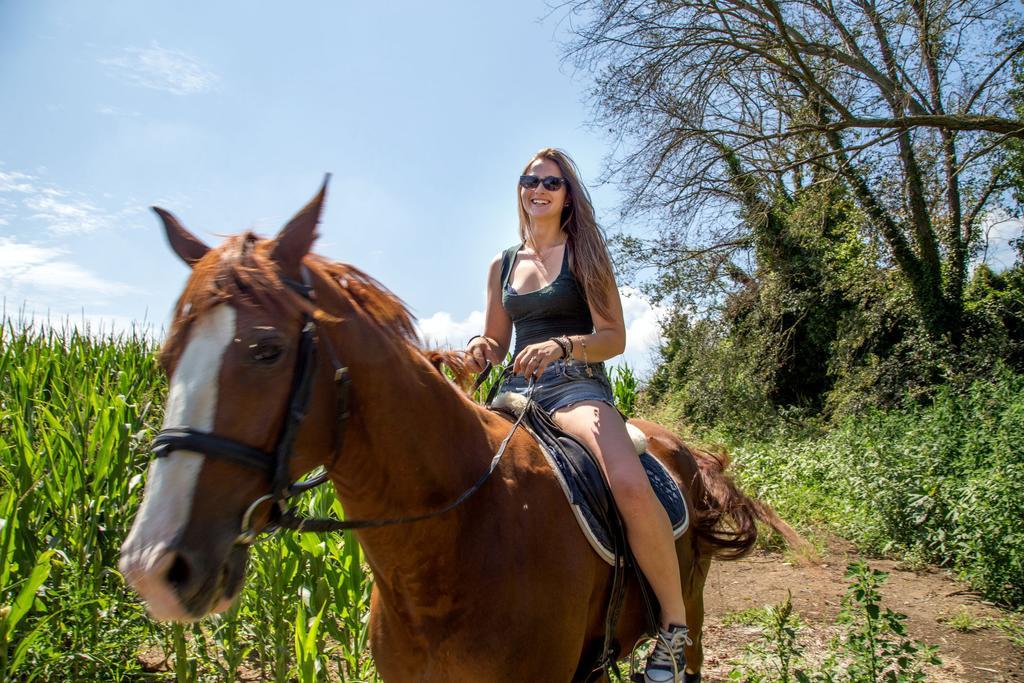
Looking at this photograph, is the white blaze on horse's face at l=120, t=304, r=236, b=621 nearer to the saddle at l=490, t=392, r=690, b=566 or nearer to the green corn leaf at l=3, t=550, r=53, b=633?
the saddle at l=490, t=392, r=690, b=566

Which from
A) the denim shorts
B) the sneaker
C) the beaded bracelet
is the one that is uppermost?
the beaded bracelet

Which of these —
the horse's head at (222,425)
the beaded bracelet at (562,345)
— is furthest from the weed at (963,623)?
the horse's head at (222,425)

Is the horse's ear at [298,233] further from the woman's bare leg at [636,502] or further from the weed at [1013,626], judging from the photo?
the weed at [1013,626]

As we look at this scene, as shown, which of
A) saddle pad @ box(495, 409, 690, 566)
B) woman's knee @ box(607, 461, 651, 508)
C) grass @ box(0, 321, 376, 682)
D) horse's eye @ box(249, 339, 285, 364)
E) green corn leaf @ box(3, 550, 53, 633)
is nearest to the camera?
horse's eye @ box(249, 339, 285, 364)

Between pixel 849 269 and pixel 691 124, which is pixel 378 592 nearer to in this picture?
pixel 691 124

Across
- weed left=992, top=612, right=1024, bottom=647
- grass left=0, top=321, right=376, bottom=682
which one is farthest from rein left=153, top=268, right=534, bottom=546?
weed left=992, top=612, right=1024, bottom=647

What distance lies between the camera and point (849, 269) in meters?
12.2

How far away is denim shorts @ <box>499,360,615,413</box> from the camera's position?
8.89 ft

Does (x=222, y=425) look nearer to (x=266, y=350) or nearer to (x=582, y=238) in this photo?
(x=266, y=350)

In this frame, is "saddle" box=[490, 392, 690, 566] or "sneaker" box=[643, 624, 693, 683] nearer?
"saddle" box=[490, 392, 690, 566]

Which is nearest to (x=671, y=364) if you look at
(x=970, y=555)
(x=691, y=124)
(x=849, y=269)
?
(x=849, y=269)

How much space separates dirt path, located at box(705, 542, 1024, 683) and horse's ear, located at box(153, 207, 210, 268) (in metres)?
4.10

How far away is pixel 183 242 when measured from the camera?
174 centimetres

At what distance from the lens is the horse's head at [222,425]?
4.27 ft
